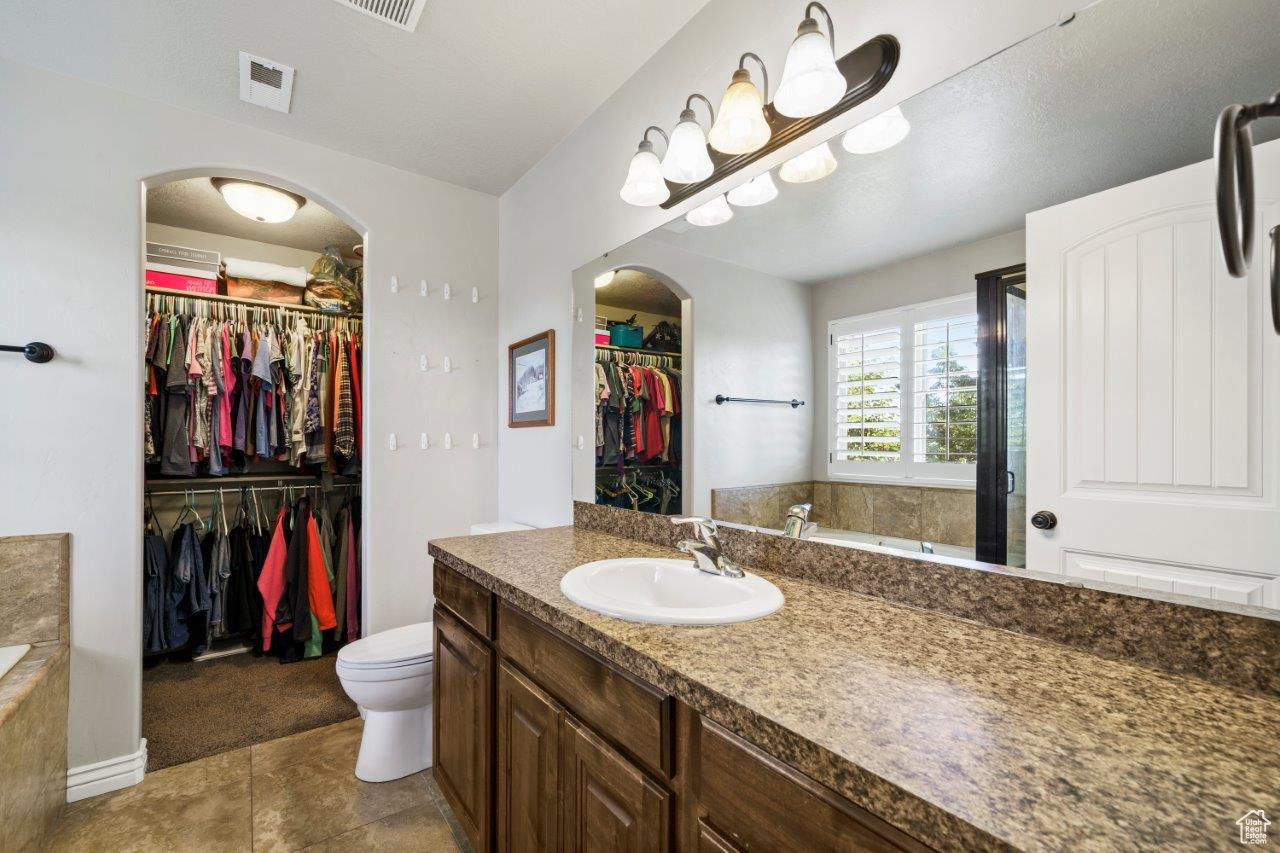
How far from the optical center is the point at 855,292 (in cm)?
124

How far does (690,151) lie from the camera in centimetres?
148

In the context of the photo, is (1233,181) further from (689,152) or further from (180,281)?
(180,281)

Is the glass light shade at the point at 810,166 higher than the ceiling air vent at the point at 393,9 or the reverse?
the reverse

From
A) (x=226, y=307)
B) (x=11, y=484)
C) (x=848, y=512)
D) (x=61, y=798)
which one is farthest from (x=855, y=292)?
(x=226, y=307)

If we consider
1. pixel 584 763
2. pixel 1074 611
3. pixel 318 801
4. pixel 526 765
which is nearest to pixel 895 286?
pixel 1074 611

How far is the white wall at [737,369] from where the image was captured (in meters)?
1.36

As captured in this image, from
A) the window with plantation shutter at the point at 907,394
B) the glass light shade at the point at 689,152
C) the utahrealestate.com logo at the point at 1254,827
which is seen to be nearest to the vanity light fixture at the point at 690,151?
the glass light shade at the point at 689,152

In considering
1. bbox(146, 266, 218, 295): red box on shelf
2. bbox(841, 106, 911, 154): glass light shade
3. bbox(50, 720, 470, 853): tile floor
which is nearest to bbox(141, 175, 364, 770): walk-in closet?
bbox(146, 266, 218, 295): red box on shelf

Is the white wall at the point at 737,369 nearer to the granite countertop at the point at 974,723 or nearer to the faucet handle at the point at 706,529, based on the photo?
the faucet handle at the point at 706,529

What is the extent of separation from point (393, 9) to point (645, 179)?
0.88 m

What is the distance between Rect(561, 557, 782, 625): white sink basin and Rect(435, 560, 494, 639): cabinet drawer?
0.95ft

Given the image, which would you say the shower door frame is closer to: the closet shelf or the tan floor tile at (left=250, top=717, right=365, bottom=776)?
the closet shelf

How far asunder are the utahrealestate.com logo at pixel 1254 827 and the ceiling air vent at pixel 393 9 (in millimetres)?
2205

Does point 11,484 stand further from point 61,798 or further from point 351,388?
point 351,388
